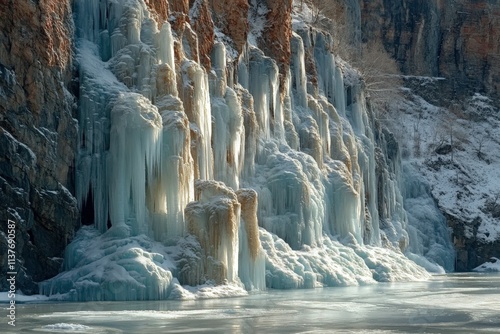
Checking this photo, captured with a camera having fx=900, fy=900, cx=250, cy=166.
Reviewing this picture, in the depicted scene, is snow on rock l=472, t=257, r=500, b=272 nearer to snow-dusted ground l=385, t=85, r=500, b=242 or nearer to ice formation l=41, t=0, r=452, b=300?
snow-dusted ground l=385, t=85, r=500, b=242

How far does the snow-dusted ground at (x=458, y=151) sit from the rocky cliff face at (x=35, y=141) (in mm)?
42007

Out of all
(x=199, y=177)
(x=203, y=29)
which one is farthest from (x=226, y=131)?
(x=203, y=29)

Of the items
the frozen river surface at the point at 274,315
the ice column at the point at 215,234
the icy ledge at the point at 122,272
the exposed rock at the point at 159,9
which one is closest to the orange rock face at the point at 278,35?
the exposed rock at the point at 159,9

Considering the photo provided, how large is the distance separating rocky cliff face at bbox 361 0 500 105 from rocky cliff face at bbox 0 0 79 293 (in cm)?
5490

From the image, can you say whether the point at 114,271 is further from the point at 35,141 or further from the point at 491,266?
the point at 491,266

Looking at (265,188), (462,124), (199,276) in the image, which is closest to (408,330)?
(199,276)

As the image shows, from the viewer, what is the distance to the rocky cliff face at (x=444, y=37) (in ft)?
262

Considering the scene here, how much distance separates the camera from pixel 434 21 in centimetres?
8144

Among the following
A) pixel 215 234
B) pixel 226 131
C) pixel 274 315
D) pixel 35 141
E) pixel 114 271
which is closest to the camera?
pixel 274 315

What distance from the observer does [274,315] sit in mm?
21172

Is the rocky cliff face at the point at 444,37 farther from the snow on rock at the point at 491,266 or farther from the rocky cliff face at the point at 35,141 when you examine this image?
the rocky cliff face at the point at 35,141

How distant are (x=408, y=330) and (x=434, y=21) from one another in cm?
6707

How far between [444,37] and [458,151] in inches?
512

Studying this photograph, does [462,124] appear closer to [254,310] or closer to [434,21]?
[434,21]
